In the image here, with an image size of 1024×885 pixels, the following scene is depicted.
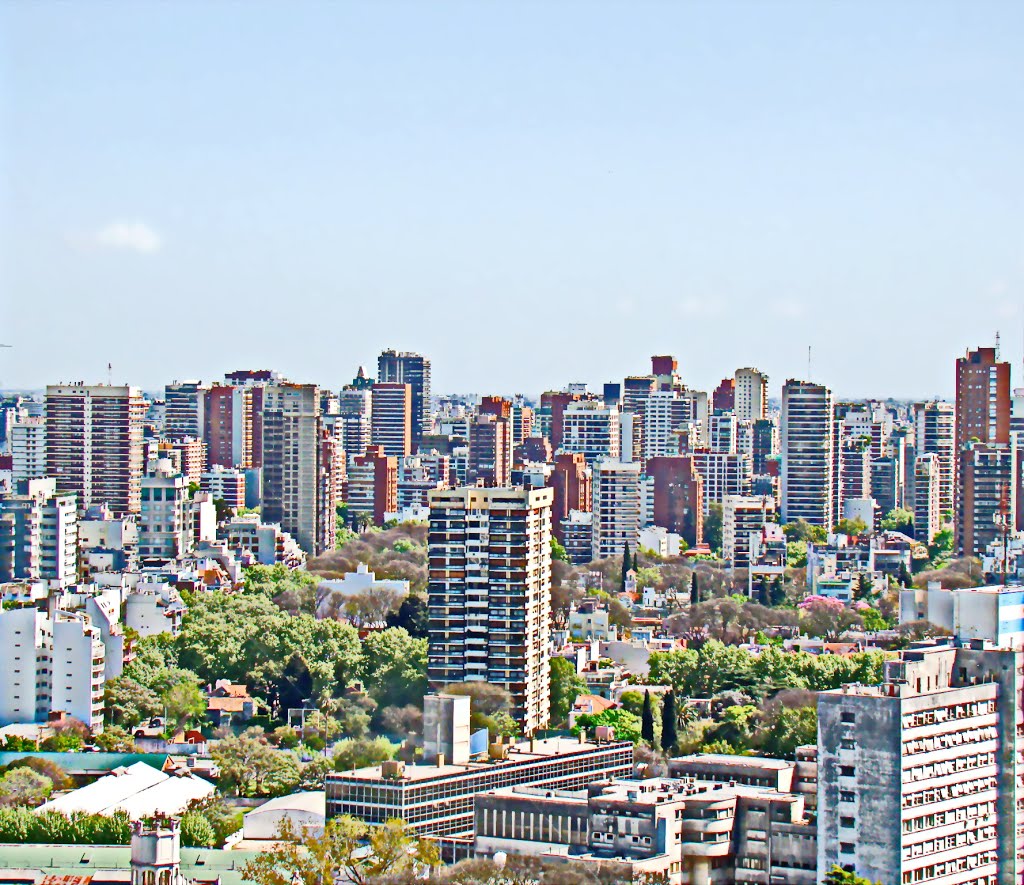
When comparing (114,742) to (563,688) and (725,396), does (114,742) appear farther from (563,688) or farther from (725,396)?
(725,396)

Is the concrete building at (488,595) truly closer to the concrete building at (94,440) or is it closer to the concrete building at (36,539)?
the concrete building at (36,539)

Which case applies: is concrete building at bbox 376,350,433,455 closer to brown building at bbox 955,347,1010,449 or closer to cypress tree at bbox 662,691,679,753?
brown building at bbox 955,347,1010,449

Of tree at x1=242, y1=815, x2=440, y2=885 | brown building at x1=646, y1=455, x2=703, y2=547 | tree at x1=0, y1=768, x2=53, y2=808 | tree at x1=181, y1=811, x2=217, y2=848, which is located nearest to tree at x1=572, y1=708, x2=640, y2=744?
tree at x1=0, y1=768, x2=53, y2=808

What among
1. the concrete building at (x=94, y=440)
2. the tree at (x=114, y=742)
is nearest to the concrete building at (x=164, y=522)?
the concrete building at (x=94, y=440)

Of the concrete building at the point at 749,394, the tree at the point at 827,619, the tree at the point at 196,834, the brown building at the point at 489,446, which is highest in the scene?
the concrete building at the point at 749,394

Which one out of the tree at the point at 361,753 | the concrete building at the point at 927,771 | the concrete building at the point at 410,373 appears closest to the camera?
the concrete building at the point at 927,771

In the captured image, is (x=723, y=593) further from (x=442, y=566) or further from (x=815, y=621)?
(x=442, y=566)
